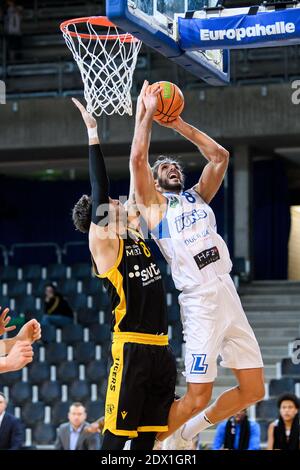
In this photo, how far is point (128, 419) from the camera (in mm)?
6887

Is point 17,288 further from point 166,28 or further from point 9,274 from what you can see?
point 166,28

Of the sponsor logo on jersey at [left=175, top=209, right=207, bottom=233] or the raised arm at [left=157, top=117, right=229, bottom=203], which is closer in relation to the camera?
the sponsor logo on jersey at [left=175, top=209, right=207, bottom=233]

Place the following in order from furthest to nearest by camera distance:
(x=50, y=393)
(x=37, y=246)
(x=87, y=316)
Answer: (x=37, y=246) → (x=87, y=316) → (x=50, y=393)

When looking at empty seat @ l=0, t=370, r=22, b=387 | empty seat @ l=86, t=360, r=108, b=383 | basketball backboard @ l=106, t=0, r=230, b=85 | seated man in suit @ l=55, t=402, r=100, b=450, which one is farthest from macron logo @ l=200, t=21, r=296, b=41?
empty seat @ l=0, t=370, r=22, b=387

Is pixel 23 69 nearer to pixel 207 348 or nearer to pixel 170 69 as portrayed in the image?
pixel 170 69

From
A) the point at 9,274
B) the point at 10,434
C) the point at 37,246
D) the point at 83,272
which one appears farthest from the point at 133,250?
the point at 37,246

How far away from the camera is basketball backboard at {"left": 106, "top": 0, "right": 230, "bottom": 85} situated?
22.0ft

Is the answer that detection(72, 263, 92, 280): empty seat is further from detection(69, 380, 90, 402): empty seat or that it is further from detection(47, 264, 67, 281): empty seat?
detection(69, 380, 90, 402): empty seat

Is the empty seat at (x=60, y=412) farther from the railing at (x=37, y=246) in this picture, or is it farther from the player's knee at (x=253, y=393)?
the player's knee at (x=253, y=393)

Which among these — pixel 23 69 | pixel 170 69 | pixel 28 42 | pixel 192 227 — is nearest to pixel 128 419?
pixel 192 227

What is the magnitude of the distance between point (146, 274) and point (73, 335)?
1059cm

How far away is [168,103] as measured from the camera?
7.27 m

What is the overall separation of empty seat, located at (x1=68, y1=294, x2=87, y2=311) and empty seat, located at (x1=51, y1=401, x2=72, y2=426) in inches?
126
